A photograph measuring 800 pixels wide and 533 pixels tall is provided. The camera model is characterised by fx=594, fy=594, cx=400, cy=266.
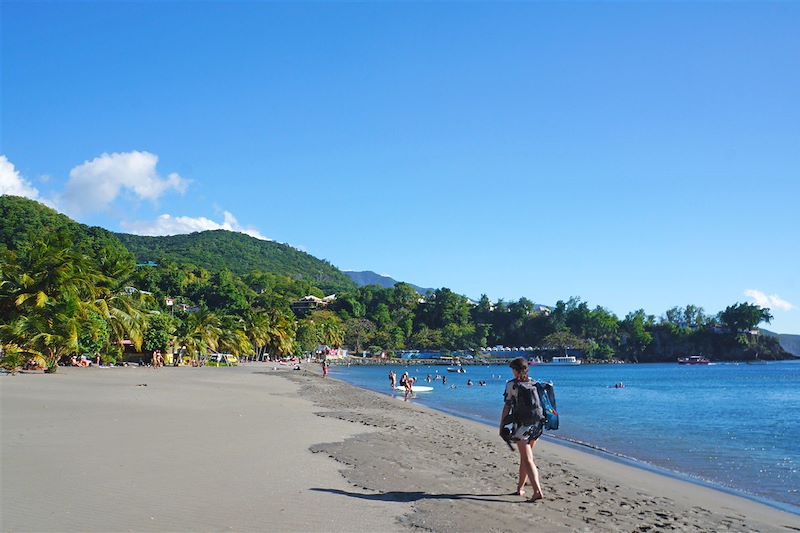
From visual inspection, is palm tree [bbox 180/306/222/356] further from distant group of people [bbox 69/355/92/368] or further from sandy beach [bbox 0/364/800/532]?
sandy beach [bbox 0/364/800/532]

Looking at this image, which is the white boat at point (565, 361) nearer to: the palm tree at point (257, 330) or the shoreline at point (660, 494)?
the palm tree at point (257, 330)

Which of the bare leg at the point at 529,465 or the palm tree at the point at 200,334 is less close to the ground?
the palm tree at the point at 200,334

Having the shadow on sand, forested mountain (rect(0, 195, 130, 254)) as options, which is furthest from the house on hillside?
the shadow on sand

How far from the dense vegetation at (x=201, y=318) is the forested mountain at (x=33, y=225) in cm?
38

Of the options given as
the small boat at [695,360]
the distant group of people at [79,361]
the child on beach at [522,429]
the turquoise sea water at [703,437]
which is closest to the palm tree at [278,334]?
the distant group of people at [79,361]

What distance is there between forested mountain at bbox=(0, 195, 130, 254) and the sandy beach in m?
104

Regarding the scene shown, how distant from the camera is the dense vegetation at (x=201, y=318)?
37250 mm

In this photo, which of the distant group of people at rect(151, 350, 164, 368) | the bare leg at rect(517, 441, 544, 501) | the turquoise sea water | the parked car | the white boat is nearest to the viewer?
the bare leg at rect(517, 441, 544, 501)

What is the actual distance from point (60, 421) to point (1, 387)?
11662 millimetres

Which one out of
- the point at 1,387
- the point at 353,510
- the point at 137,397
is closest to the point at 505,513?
the point at 353,510

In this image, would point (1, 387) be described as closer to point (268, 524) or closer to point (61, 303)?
point (61, 303)

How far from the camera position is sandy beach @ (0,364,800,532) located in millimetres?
7285

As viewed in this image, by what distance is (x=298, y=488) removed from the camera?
28.8 ft

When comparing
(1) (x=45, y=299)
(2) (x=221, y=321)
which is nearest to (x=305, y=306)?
(2) (x=221, y=321)
